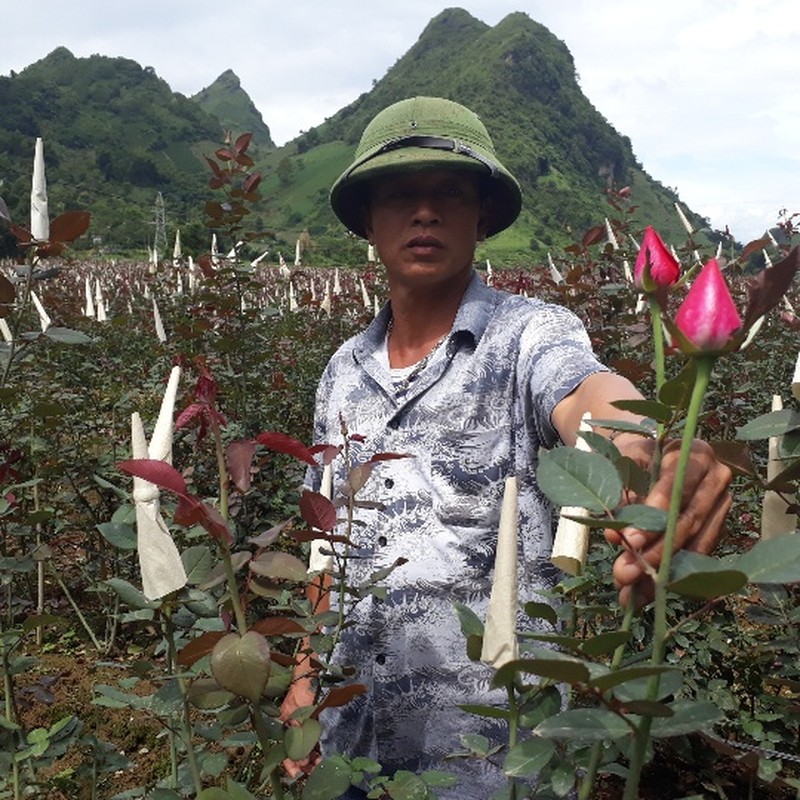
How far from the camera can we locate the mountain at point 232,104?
132700 mm

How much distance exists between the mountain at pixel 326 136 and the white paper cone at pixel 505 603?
35073 millimetres

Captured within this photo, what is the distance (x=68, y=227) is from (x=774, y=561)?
4.14 feet

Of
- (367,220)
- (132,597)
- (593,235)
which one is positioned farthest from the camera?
(593,235)

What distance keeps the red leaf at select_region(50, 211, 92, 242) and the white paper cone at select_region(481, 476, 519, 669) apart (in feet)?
3.35

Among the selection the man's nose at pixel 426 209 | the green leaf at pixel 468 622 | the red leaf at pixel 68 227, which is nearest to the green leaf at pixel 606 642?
the green leaf at pixel 468 622

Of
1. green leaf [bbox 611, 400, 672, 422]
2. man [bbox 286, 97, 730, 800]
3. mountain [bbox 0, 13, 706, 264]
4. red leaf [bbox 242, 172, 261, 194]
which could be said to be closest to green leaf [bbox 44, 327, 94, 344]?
man [bbox 286, 97, 730, 800]

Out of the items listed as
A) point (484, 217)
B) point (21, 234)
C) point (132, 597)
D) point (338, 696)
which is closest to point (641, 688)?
point (338, 696)

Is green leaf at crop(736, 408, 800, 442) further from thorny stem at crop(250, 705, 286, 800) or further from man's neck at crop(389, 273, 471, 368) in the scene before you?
man's neck at crop(389, 273, 471, 368)

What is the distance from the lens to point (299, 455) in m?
0.76

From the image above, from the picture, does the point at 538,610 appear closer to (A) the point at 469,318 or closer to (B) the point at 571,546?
(B) the point at 571,546

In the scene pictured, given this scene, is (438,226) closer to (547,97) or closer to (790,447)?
(790,447)

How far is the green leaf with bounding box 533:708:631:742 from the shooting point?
495 mm

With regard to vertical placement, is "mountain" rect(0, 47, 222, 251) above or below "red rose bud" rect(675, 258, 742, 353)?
above

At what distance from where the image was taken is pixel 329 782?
0.72 metres
